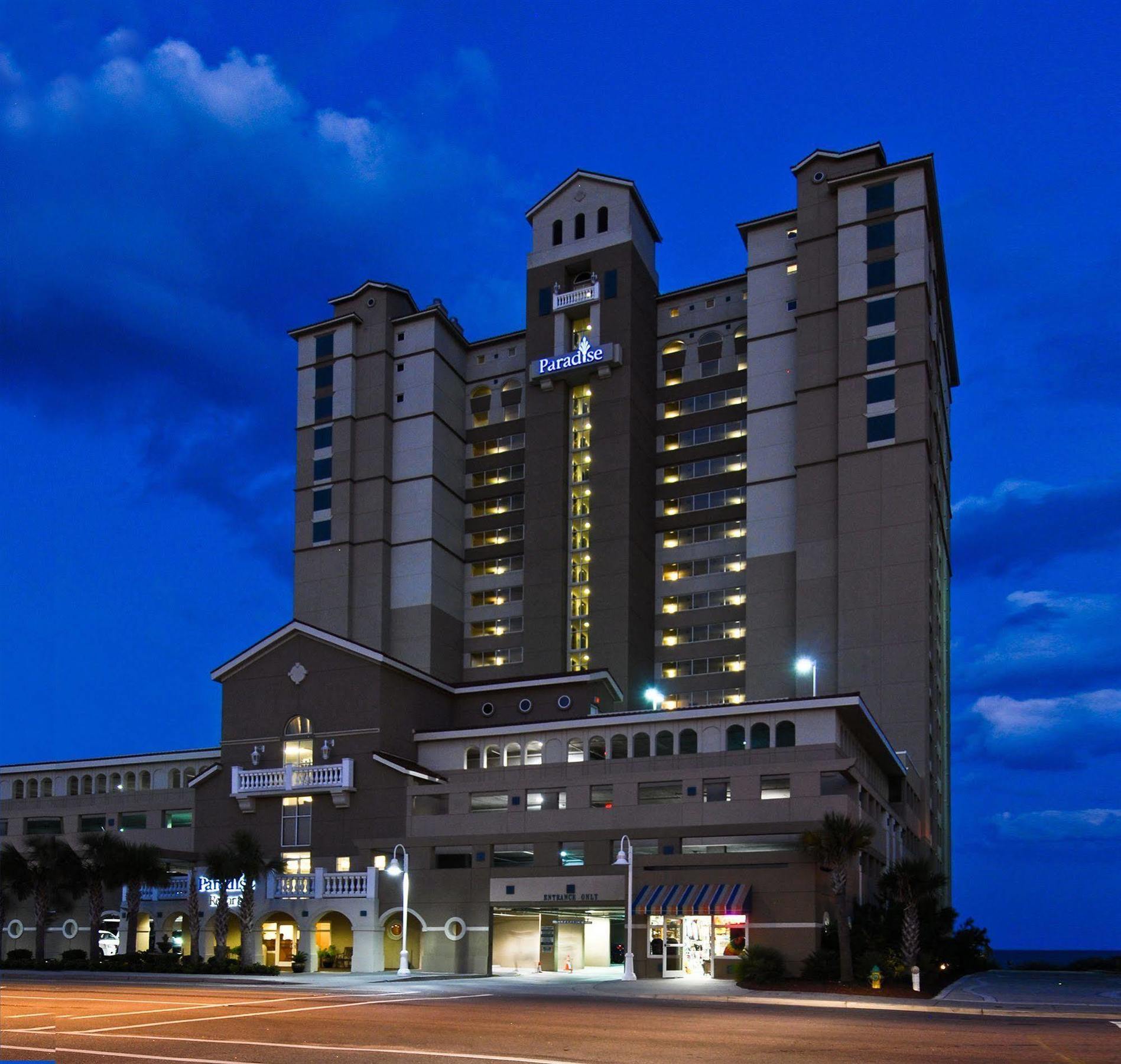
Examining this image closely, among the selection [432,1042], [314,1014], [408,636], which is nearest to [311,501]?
[408,636]

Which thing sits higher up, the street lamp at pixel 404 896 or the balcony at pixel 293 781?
the balcony at pixel 293 781

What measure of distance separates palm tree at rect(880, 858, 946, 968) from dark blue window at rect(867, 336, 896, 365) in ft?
176

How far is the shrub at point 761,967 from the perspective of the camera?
171ft

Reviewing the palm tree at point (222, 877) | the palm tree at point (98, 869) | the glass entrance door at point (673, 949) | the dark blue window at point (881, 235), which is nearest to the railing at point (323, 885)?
the palm tree at point (222, 877)

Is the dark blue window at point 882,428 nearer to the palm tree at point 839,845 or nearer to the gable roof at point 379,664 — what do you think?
the gable roof at point 379,664

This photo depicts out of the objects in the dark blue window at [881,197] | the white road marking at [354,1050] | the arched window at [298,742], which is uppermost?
the dark blue window at [881,197]

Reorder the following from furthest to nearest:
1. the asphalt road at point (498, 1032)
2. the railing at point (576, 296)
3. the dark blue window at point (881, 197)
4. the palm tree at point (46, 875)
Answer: the railing at point (576, 296), the dark blue window at point (881, 197), the palm tree at point (46, 875), the asphalt road at point (498, 1032)

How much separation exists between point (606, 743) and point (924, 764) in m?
33.9

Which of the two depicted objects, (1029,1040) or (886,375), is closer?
(1029,1040)

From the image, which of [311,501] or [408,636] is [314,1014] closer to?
[408,636]

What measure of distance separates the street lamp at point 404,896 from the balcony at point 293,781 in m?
5.10

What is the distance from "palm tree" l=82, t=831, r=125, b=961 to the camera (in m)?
67.9

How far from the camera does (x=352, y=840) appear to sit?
7238 centimetres

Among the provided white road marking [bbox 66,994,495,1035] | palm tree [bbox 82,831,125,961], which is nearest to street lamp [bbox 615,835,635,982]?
white road marking [bbox 66,994,495,1035]
